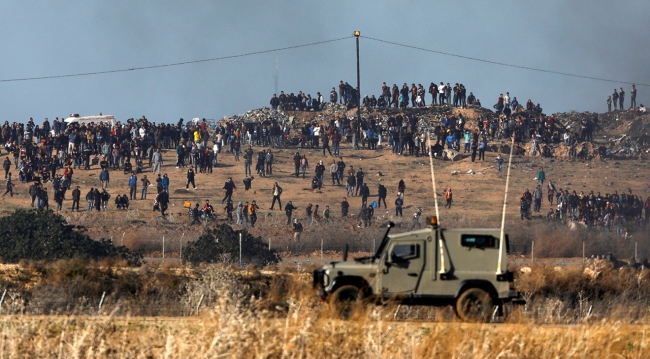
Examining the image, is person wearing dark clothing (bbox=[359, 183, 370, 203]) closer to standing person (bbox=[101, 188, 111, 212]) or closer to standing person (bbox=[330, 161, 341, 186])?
standing person (bbox=[330, 161, 341, 186])

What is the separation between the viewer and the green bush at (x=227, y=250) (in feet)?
104

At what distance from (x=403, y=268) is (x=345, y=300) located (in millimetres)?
1134

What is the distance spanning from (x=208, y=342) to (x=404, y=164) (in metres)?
44.2

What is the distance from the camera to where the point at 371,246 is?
37500 mm

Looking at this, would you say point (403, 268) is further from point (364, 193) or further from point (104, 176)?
point (104, 176)

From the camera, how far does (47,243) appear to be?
3278cm

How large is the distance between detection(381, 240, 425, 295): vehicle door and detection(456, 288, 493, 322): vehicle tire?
826 millimetres

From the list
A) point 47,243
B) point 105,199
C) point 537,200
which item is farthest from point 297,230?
point 537,200

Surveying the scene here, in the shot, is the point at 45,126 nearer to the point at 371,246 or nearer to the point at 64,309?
the point at 371,246

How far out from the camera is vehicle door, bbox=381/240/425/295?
14773 millimetres

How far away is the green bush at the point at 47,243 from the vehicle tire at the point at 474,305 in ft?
61.4

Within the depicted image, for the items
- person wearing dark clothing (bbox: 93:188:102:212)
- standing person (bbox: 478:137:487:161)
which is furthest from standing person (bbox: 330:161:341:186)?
person wearing dark clothing (bbox: 93:188:102:212)

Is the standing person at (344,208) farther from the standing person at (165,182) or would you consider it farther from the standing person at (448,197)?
the standing person at (165,182)

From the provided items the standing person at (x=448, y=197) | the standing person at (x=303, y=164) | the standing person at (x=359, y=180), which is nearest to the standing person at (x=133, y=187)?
the standing person at (x=303, y=164)
